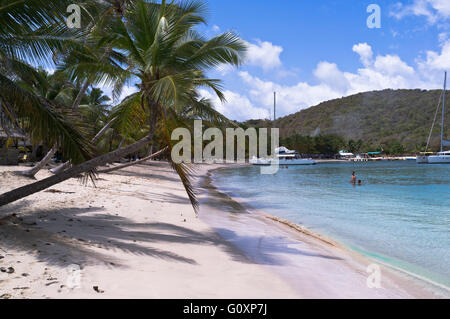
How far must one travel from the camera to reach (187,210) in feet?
35.2

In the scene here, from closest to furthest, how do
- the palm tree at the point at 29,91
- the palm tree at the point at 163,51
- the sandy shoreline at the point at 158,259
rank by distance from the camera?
the sandy shoreline at the point at 158,259, the palm tree at the point at 29,91, the palm tree at the point at 163,51

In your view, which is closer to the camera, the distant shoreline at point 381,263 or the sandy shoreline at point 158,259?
the sandy shoreline at point 158,259

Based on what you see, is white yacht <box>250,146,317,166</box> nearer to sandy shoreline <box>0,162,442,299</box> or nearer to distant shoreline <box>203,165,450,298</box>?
distant shoreline <box>203,165,450,298</box>

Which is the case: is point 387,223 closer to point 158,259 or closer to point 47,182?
point 158,259

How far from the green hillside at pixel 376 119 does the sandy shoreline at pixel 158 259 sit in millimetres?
91478

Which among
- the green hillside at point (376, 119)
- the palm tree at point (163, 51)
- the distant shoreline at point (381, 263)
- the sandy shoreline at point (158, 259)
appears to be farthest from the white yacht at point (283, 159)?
the palm tree at point (163, 51)

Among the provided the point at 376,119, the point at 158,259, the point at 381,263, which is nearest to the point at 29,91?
the point at 158,259

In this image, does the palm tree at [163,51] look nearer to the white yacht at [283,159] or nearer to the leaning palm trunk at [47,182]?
the leaning palm trunk at [47,182]

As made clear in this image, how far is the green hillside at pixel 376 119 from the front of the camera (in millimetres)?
104375

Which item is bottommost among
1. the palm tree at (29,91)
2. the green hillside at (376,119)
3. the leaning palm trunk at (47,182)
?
the leaning palm trunk at (47,182)

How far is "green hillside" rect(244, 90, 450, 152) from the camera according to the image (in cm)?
10438
